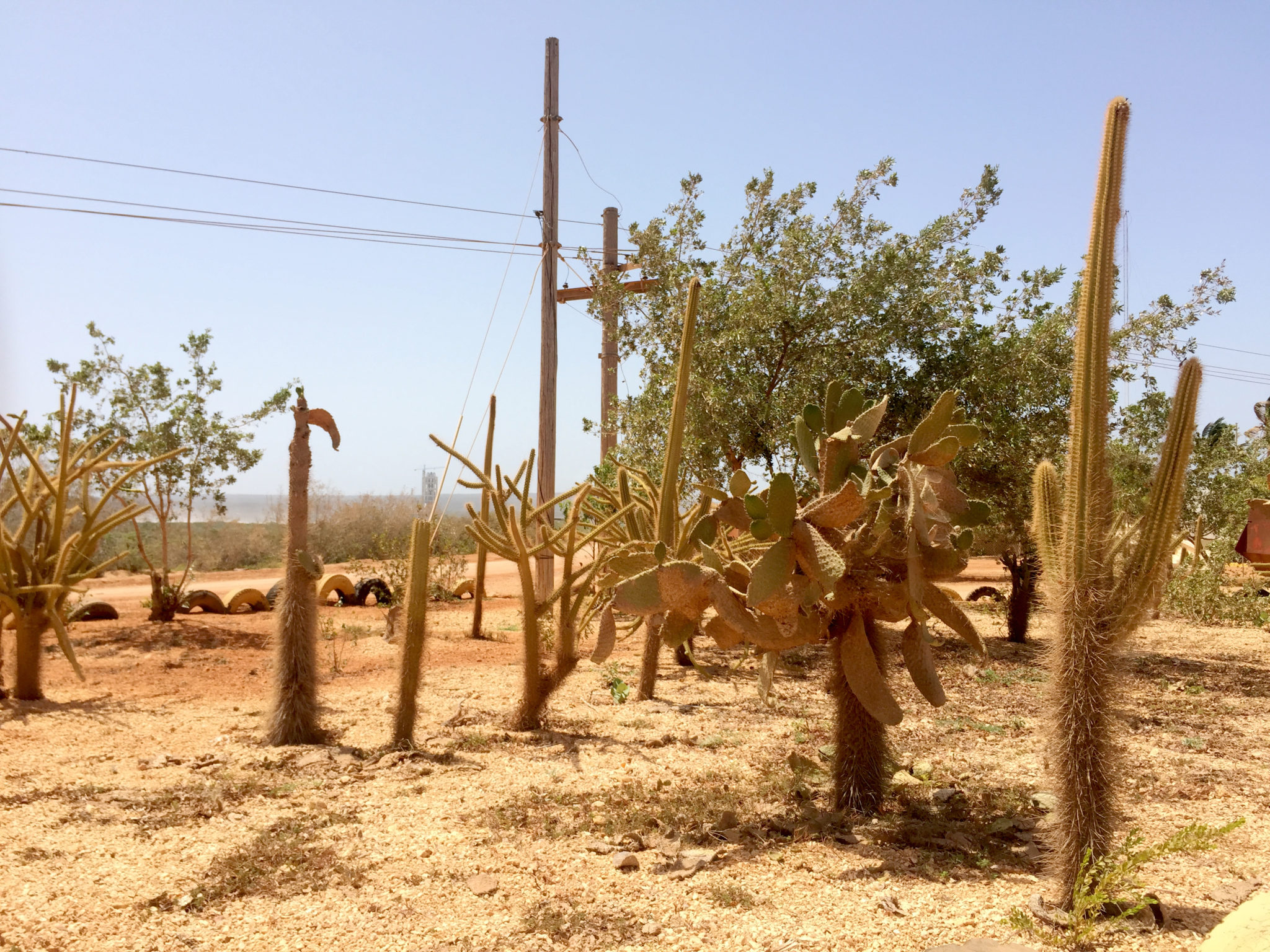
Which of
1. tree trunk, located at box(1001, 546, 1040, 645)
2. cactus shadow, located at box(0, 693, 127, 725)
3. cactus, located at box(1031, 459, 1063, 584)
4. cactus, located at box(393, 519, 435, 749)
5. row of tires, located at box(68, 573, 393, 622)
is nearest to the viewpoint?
cactus, located at box(1031, 459, 1063, 584)

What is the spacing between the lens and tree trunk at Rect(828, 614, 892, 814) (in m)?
4.09

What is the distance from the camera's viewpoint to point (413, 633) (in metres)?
5.28

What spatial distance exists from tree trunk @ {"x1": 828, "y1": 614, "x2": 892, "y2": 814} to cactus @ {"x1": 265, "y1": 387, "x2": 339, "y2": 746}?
3.10 meters

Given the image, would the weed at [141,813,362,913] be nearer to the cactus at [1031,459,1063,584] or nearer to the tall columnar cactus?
the tall columnar cactus

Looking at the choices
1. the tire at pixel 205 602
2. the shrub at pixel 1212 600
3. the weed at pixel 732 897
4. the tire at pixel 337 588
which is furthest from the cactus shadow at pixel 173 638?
the shrub at pixel 1212 600

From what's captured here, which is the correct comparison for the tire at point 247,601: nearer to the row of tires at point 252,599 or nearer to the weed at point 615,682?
the row of tires at point 252,599

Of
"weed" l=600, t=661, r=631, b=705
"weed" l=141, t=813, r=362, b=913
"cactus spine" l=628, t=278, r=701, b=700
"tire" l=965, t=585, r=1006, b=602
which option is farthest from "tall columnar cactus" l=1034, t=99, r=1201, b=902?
"tire" l=965, t=585, r=1006, b=602

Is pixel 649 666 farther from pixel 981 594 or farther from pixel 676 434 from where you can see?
pixel 981 594

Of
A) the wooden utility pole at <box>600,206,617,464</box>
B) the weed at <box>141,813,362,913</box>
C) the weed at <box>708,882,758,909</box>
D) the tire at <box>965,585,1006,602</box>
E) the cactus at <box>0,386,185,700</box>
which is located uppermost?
the wooden utility pole at <box>600,206,617,464</box>

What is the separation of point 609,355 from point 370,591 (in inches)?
204

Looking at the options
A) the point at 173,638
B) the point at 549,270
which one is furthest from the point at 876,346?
the point at 173,638

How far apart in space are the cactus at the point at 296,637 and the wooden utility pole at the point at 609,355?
4927 mm

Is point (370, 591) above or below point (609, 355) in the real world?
below

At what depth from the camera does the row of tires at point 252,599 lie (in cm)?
1097
